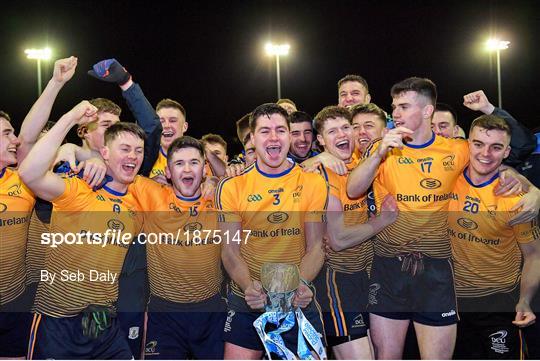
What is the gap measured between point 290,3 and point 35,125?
49.5ft

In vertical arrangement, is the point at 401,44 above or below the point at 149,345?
above

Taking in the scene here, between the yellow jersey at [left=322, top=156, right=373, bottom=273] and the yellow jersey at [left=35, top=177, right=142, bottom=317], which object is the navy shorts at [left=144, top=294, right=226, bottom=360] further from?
the yellow jersey at [left=322, top=156, right=373, bottom=273]

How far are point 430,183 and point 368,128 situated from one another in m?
1.01

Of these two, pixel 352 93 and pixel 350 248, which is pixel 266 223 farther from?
pixel 352 93

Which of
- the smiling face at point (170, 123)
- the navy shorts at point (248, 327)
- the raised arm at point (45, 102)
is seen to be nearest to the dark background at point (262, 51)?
the smiling face at point (170, 123)

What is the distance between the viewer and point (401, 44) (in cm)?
1902

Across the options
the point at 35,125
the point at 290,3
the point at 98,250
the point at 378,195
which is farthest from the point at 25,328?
the point at 290,3

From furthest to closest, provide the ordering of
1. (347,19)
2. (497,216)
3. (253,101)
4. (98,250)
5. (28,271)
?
(253,101), (347,19), (28,271), (497,216), (98,250)

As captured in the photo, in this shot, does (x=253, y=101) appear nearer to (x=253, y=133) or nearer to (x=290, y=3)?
(x=290, y=3)

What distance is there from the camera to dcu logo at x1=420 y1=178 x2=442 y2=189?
4676 mm

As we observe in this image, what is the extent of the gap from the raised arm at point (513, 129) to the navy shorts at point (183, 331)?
251 centimetres

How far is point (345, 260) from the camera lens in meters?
4.93

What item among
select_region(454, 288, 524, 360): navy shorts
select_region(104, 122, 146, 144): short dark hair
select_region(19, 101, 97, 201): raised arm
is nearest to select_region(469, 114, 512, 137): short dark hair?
select_region(454, 288, 524, 360): navy shorts

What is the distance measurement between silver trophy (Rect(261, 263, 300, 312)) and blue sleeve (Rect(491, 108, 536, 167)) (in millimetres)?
1984
